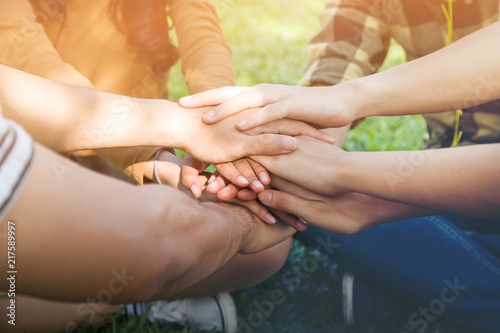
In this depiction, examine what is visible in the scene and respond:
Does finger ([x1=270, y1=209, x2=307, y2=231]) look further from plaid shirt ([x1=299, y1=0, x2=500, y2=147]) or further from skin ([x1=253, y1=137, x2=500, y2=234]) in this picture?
plaid shirt ([x1=299, y1=0, x2=500, y2=147])

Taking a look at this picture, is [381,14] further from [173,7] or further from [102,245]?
[102,245]

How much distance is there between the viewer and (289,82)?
3.14m

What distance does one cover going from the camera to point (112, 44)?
1.73 meters

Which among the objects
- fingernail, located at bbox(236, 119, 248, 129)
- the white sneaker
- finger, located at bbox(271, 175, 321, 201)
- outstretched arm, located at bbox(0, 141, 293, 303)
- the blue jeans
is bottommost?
the white sneaker

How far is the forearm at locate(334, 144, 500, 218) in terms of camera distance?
3.26 ft

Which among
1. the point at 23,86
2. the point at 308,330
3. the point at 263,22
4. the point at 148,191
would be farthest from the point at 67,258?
the point at 263,22

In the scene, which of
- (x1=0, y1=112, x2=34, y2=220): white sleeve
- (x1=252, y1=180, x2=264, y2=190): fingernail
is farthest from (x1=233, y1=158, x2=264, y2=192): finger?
(x1=0, y1=112, x2=34, y2=220): white sleeve

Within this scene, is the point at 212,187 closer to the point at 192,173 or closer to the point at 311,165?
the point at 192,173

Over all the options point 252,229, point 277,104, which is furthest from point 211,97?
point 252,229

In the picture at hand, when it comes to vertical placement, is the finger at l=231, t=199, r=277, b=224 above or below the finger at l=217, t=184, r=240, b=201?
below

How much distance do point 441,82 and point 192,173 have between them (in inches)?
29.0

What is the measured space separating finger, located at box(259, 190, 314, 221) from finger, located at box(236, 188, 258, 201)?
0.03 metres

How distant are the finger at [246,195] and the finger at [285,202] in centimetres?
3

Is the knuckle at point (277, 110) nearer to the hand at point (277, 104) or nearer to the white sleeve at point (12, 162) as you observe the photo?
the hand at point (277, 104)
